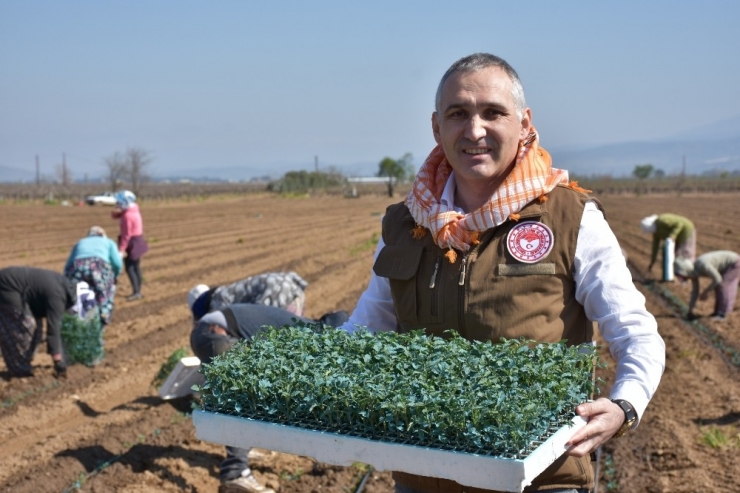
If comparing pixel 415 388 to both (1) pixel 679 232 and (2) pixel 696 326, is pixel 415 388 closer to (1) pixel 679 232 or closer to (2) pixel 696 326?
(2) pixel 696 326

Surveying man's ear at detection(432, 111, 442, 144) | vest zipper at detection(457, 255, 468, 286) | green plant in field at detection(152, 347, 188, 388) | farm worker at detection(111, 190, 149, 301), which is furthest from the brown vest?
farm worker at detection(111, 190, 149, 301)

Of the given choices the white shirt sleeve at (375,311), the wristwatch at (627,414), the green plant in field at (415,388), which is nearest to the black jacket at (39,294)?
the white shirt sleeve at (375,311)

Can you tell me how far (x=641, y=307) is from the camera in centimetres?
220

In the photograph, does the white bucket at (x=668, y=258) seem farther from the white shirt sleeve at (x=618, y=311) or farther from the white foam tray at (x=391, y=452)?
the white foam tray at (x=391, y=452)

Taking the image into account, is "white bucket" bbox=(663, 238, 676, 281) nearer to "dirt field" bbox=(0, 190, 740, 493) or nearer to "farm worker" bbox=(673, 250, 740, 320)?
"dirt field" bbox=(0, 190, 740, 493)

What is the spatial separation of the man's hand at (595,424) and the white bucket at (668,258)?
42.8 feet

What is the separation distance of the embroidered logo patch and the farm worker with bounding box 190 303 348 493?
3303 mm

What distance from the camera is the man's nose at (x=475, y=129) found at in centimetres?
226

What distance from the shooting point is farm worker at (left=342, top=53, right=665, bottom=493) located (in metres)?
2.20

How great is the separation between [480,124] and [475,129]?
0.02 m

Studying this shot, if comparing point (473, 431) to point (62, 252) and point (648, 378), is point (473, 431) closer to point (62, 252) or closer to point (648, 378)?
point (648, 378)

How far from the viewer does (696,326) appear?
36.6 feet

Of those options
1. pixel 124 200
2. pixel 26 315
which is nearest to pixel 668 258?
pixel 124 200

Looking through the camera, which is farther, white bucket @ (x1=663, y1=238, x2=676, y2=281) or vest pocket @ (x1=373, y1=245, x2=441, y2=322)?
white bucket @ (x1=663, y1=238, x2=676, y2=281)
